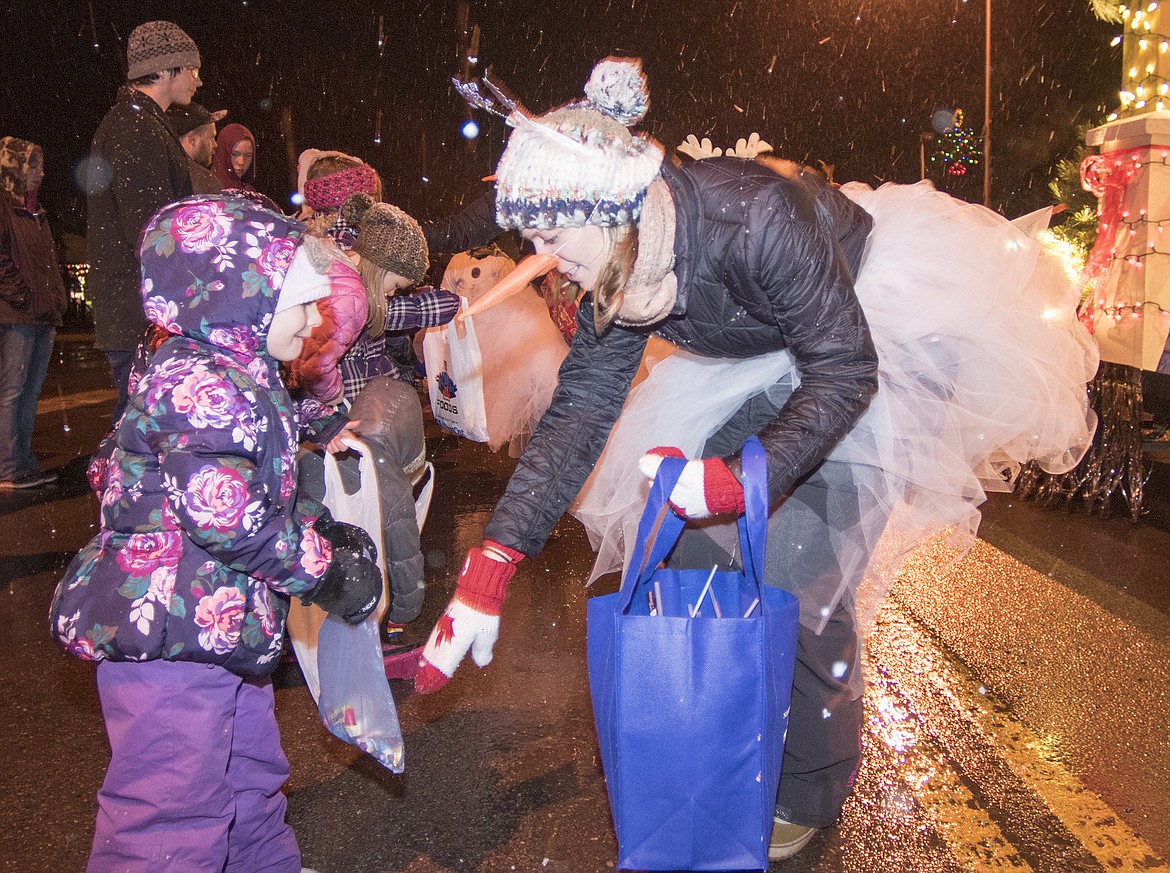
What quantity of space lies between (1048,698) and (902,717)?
1.86 feet

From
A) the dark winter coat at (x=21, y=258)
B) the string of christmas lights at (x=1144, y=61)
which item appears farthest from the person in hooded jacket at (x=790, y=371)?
the dark winter coat at (x=21, y=258)

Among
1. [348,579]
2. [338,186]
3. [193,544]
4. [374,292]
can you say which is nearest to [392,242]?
[374,292]

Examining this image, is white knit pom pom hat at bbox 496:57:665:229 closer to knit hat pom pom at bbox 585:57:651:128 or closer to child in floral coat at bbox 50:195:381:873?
knit hat pom pom at bbox 585:57:651:128

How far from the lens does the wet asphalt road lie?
2.53m

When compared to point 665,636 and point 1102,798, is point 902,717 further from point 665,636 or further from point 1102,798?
point 665,636

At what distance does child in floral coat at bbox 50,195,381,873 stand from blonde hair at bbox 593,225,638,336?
0.64 metres

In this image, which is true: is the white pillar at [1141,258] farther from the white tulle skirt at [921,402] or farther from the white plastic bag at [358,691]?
the white plastic bag at [358,691]

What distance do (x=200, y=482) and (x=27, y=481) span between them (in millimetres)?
5609

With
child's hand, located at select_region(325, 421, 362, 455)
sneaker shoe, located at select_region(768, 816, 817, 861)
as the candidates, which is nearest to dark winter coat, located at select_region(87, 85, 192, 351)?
child's hand, located at select_region(325, 421, 362, 455)

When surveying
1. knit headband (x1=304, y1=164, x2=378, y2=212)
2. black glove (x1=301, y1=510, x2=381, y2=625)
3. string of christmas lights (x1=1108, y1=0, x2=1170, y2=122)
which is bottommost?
black glove (x1=301, y1=510, x2=381, y2=625)

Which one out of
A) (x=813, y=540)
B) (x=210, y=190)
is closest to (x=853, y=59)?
(x=210, y=190)

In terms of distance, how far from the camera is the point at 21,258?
6.38 meters

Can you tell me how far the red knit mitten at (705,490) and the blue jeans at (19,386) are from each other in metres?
6.01

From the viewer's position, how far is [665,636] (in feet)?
5.84
